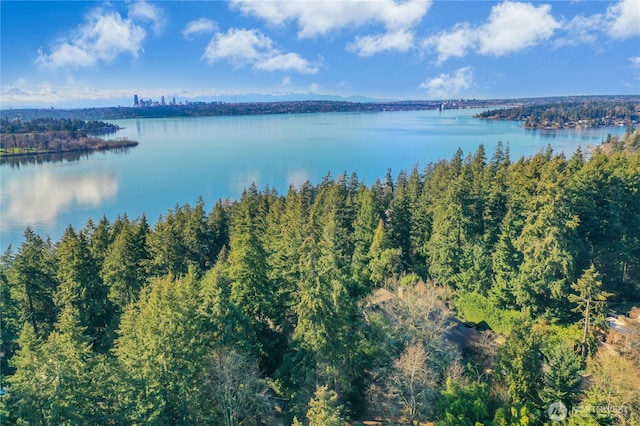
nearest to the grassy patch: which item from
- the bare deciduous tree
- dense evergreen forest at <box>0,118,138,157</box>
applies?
the bare deciduous tree

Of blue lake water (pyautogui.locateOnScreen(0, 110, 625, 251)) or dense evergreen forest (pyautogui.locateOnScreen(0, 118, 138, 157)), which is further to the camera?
dense evergreen forest (pyautogui.locateOnScreen(0, 118, 138, 157))

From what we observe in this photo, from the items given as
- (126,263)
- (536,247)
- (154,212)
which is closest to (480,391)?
(536,247)

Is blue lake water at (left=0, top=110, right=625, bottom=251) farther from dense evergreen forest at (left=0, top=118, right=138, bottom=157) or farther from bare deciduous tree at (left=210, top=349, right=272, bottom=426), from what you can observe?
bare deciduous tree at (left=210, top=349, right=272, bottom=426)

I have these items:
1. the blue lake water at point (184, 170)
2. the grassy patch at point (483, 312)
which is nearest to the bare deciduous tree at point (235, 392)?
the grassy patch at point (483, 312)

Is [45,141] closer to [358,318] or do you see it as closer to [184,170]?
[184,170]

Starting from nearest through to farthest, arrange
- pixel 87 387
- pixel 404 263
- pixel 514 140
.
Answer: pixel 87 387 → pixel 404 263 → pixel 514 140

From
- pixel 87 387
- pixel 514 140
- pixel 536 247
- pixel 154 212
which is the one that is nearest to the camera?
pixel 87 387

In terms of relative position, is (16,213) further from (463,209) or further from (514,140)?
(514,140)

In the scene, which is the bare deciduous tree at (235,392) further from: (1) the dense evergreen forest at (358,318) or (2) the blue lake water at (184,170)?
(2) the blue lake water at (184,170)
